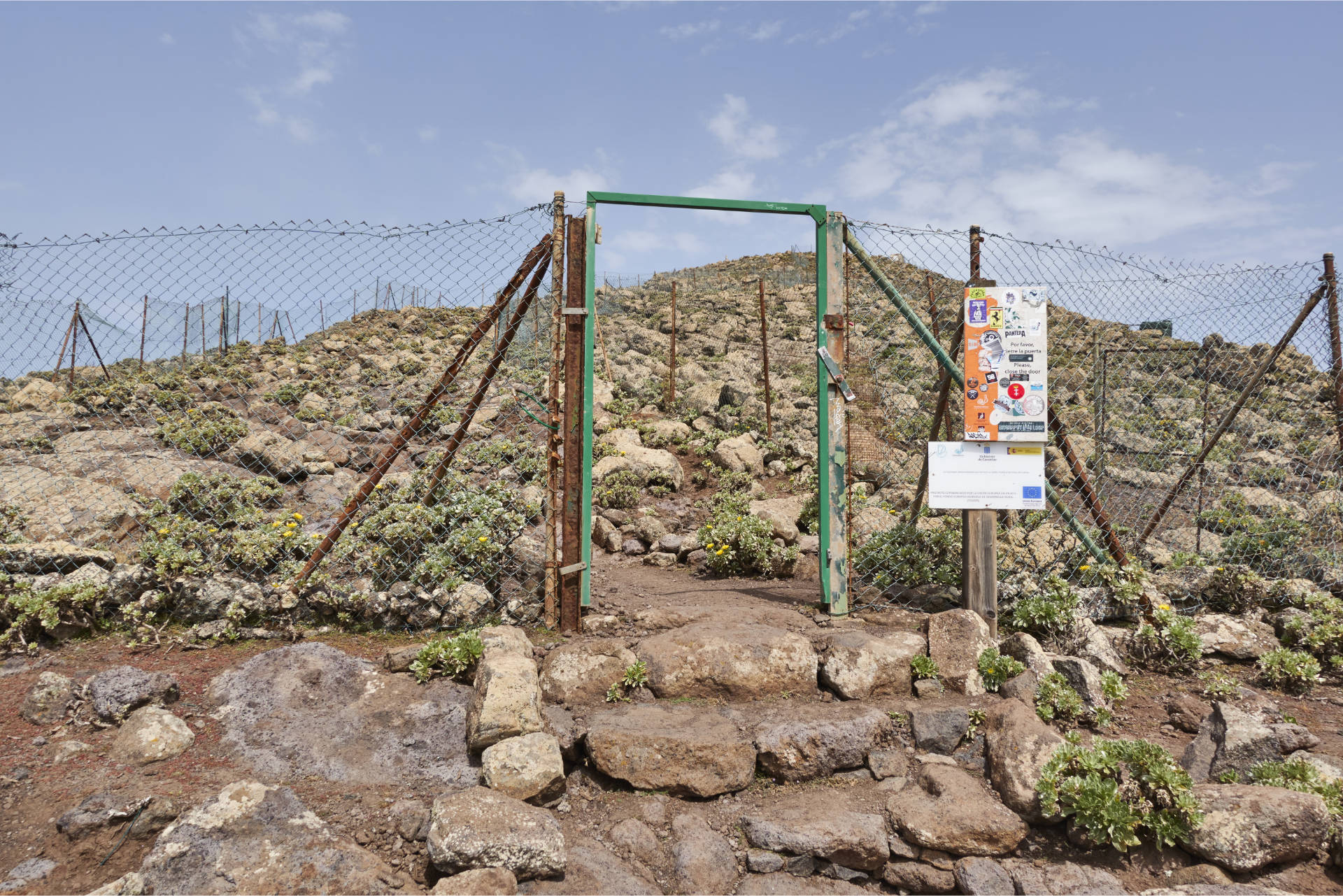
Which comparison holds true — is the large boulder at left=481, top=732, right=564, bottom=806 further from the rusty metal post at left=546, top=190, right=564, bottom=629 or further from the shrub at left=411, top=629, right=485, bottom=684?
the rusty metal post at left=546, top=190, right=564, bottom=629

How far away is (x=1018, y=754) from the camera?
3.85 metres

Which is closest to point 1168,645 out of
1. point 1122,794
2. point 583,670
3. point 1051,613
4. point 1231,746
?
point 1051,613

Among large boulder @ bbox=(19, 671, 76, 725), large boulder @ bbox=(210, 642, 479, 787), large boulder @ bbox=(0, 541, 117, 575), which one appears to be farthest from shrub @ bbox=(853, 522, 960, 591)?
large boulder @ bbox=(0, 541, 117, 575)

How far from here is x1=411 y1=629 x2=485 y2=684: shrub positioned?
449cm

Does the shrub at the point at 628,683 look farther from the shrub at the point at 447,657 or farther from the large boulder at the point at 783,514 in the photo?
the large boulder at the point at 783,514

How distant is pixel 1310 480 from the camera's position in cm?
906

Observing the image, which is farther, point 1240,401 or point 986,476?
point 1240,401

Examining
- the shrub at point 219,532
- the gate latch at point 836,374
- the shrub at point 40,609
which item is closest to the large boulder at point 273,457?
the shrub at point 219,532

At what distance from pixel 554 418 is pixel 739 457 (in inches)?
264

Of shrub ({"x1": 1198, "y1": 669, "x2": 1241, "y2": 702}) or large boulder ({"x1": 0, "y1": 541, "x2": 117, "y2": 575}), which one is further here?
large boulder ({"x1": 0, "y1": 541, "x2": 117, "y2": 575})

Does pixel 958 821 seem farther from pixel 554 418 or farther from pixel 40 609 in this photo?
pixel 40 609

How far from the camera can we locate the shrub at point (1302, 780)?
11.9ft

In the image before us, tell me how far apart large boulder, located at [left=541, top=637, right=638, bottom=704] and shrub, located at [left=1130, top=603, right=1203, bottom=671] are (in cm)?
374

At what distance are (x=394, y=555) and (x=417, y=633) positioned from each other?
0.66 m
